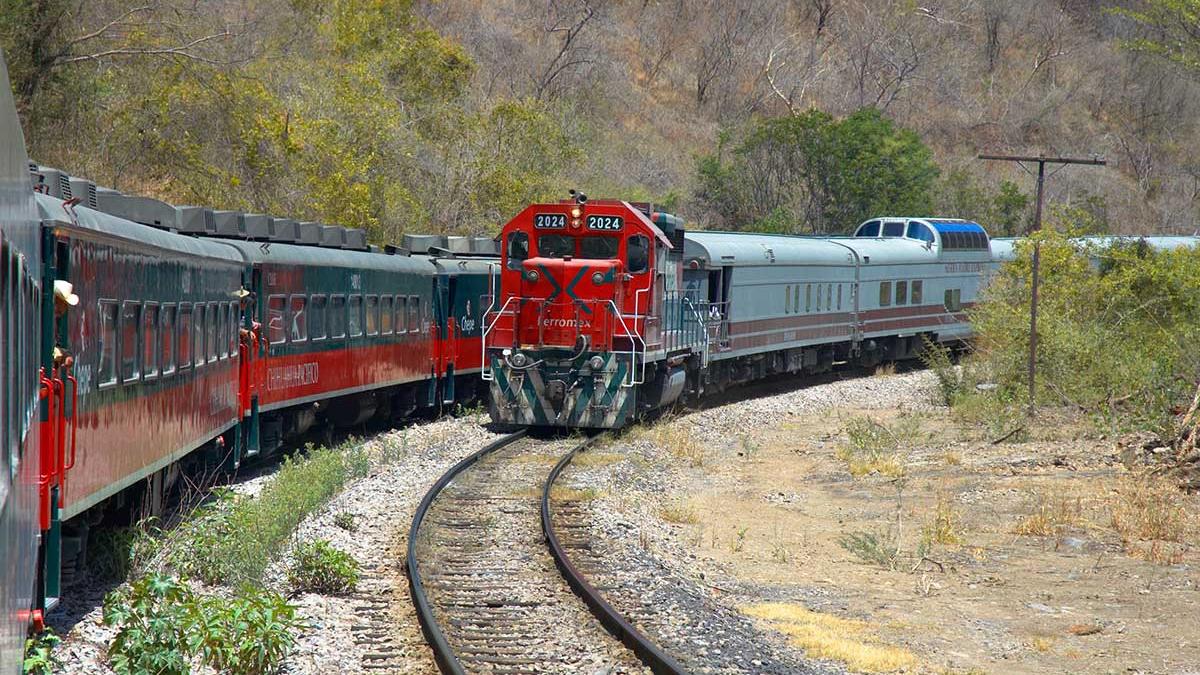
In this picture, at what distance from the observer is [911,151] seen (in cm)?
5762

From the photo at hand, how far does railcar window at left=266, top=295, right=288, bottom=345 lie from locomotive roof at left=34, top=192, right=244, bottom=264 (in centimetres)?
163

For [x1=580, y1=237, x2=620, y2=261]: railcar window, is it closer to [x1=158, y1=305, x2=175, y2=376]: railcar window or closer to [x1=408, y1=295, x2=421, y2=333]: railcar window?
[x1=408, y1=295, x2=421, y2=333]: railcar window

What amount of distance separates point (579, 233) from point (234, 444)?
721 centimetres

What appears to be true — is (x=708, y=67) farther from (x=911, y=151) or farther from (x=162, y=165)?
(x=162, y=165)

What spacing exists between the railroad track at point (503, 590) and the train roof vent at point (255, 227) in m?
4.04

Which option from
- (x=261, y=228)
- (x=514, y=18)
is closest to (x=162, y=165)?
(x=261, y=228)

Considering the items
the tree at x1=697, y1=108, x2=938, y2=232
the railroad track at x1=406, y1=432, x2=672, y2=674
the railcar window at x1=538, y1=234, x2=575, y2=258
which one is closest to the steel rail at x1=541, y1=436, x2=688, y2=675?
the railroad track at x1=406, y1=432, x2=672, y2=674

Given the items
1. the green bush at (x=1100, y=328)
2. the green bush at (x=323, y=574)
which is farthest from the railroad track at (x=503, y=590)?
the green bush at (x=1100, y=328)

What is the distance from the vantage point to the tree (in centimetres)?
5697

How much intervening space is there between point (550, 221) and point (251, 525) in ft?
34.6

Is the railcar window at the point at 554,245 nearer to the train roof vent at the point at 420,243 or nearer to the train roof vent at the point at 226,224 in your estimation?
the train roof vent at the point at 420,243

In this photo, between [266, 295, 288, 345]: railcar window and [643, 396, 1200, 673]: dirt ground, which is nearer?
[643, 396, 1200, 673]: dirt ground

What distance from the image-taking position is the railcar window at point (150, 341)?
11.2 metres

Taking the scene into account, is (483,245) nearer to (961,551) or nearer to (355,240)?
(355,240)
